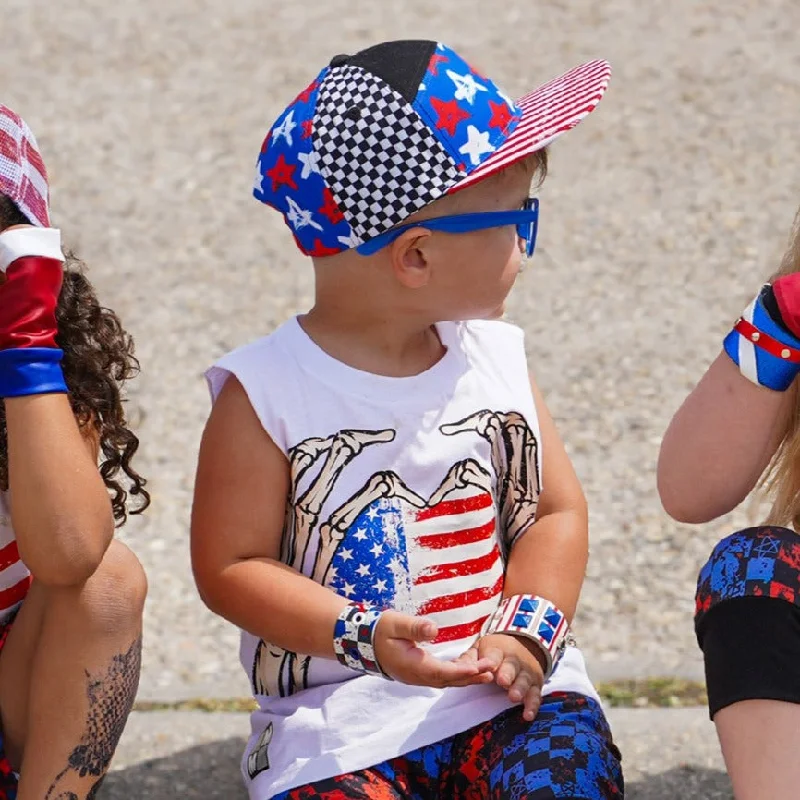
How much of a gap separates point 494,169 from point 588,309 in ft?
6.27

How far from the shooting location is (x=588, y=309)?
155 inches

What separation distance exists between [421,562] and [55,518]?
54 cm

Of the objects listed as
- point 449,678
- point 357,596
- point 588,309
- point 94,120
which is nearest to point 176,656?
point 357,596

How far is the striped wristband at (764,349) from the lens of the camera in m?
1.96

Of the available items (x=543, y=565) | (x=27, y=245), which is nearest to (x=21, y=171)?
(x=27, y=245)

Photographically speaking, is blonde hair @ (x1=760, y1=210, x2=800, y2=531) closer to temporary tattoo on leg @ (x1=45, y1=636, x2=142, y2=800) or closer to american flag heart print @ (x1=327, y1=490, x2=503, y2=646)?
american flag heart print @ (x1=327, y1=490, x2=503, y2=646)

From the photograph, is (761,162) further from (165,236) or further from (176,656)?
(176,656)

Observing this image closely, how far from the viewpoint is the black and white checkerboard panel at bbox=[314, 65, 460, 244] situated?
206cm

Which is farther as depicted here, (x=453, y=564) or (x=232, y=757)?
(x=232, y=757)

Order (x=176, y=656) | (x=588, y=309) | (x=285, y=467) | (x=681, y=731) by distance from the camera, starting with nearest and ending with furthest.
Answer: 1. (x=285, y=467)
2. (x=681, y=731)
3. (x=176, y=656)
4. (x=588, y=309)

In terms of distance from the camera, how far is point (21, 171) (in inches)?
81.1

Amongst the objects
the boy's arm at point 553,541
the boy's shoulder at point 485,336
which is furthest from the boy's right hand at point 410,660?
the boy's shoulder at point 485,336

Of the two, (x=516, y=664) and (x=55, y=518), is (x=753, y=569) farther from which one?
(x=55, y=518)

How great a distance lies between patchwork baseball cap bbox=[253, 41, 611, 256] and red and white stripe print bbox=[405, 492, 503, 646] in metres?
0.43
